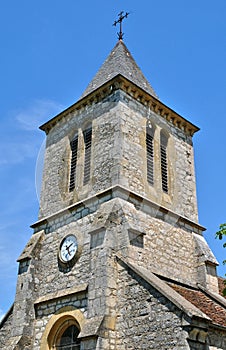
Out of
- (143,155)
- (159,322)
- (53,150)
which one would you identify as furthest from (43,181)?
(159,322)

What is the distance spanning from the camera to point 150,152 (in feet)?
49.5

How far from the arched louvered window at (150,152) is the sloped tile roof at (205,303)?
3706 millimetres

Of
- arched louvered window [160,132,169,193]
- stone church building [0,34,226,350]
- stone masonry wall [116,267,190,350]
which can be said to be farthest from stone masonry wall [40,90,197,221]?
stone masonry wall [116,267,190,350]

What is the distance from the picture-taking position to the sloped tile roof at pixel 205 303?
36.2ft

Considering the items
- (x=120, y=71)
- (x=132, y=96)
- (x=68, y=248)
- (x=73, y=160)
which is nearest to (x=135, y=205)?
(x=68, y=248)

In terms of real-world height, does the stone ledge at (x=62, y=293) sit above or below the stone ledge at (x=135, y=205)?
below

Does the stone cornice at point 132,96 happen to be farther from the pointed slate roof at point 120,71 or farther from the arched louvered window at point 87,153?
the arched louvered window at point 87,153

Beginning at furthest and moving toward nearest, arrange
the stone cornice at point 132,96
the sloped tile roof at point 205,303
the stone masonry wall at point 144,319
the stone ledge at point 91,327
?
the stone cornice at point 132,96 → the sloped tile roof at point 205,303 → the stone ledge at point 91,327 → the stone masonry wall at point 144,319

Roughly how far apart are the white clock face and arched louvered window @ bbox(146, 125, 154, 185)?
10.5ft

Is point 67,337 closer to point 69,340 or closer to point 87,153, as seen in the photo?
point 69,340

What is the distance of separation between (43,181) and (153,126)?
451 centimetres

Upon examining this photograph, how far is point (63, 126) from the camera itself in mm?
16703

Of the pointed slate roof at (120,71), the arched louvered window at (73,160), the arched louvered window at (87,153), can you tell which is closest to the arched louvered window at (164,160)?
the pointed slate roof at (120,71)

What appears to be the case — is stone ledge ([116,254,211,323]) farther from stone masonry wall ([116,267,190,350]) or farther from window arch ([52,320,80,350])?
window arch ([52,320,80,350])
